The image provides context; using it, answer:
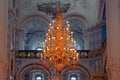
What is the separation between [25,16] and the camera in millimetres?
31812

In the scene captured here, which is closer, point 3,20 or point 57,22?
point 3,20

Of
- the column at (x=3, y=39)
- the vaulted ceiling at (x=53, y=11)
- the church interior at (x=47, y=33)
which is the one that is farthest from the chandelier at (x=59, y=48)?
the column at (x=3, y=39)

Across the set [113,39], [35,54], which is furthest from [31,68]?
[113,39]

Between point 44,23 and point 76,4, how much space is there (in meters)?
→ 2.99

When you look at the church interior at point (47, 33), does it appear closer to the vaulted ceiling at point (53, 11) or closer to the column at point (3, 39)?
the vaulted ceiling at point (53, 11)

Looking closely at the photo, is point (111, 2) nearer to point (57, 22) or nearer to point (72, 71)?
point (57, 22)

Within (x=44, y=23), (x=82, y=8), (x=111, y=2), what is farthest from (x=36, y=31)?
(x=111, y=2)

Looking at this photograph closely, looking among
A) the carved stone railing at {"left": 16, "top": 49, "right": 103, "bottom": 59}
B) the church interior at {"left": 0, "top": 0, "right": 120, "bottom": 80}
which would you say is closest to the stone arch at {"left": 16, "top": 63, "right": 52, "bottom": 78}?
the church interior at {"left": 0, "top": 0, "right": 120, "bottom": 80}

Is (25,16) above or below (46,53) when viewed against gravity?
above

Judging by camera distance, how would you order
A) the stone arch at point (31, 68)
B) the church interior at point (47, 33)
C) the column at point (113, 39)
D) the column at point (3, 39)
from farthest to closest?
the stone arch at point (31, 68), the church interior at point (47, 33), the column at point (113, 39), the column at point (3, 39)

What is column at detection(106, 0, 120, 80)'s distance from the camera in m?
13.4

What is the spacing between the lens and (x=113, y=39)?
1377 centimetres

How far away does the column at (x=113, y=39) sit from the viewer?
1345cm

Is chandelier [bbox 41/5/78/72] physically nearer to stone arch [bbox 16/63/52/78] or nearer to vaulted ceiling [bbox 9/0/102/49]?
stone arch [bbox 16/63/52/78]
